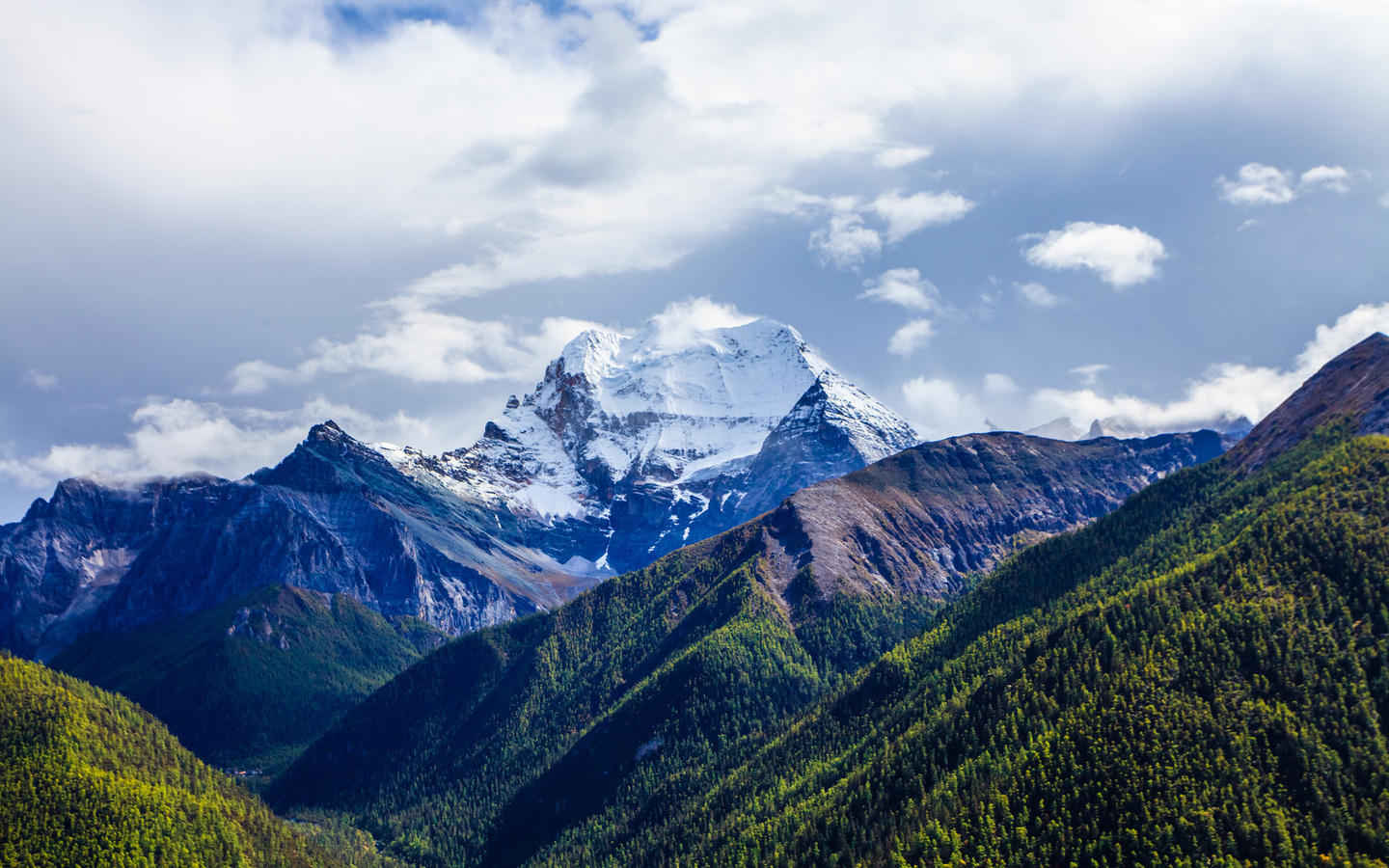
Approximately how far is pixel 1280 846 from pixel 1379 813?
17.5 m

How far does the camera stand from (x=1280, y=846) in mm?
199625

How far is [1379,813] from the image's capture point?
650 ft
